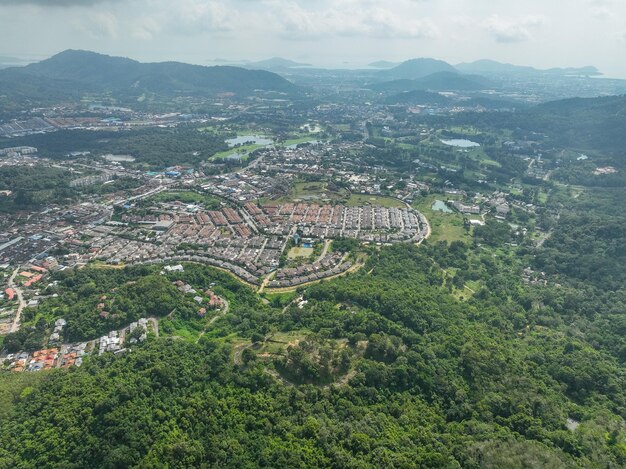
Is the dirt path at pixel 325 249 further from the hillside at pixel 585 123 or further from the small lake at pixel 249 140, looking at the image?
the hillside at pixel 585 123

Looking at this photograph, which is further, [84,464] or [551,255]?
[551,255]

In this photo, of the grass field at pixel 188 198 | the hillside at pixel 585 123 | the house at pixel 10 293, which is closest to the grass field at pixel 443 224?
the grass field at pixel 188 198

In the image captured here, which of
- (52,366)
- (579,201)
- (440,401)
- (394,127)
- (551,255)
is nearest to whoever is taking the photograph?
(440,401)

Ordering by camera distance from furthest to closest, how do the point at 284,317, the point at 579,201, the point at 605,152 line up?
the point at 605,152
the point at 579,201
the point at 284,317

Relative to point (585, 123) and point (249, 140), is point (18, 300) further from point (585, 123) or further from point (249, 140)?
point (585, 123)

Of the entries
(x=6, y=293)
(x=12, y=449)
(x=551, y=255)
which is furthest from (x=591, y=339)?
(x=6, y=293)

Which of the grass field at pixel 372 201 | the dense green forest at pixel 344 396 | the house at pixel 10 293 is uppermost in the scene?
the dense green forest at pixel 344 396

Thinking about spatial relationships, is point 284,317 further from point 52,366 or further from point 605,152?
point 605,152

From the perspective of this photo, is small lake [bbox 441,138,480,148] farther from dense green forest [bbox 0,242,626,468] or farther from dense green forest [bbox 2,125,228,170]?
dense green forest [bbox 0,242,626,468]
